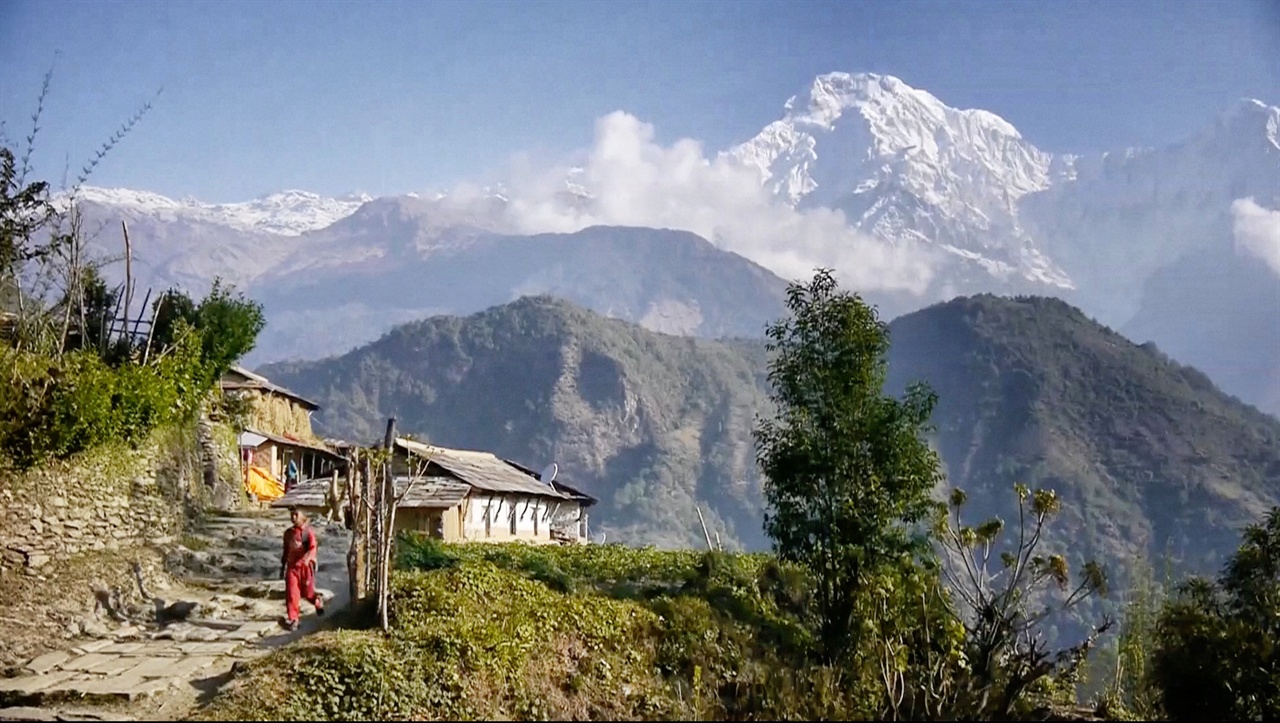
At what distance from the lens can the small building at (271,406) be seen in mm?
35906

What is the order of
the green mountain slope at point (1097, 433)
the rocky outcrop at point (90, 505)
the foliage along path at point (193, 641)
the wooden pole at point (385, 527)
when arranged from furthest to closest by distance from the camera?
1. the green mountain slope at point (1097, 433)
2. the rocky outcrop at point (90, 505)
3. the wooden pole at point (385, 527)
4. the foliage along path at point (193, 641)

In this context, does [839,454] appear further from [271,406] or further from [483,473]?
[271,406]

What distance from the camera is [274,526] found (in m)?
20.4

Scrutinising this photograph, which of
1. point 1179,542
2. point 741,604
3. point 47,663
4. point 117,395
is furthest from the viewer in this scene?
point 1179,542

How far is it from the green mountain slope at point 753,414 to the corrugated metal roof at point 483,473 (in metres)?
66.0

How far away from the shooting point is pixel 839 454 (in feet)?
57.9

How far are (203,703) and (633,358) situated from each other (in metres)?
135

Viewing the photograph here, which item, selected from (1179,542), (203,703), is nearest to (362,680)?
(203,703)

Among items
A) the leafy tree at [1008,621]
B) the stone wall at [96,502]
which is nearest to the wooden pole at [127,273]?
the stone wall at [96,502]

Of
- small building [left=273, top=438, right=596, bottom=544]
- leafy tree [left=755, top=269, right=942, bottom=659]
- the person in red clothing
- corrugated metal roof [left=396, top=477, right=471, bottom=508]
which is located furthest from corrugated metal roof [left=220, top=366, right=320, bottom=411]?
leafy tree [left=755, top=269, right=942, bottom=659]

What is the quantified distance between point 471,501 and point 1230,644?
1920cm

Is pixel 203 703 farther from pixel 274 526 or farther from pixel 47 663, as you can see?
pixel 274 526

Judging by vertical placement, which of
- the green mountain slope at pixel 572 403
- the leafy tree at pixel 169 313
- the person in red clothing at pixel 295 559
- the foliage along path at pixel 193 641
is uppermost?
the green mountain slope at pixel 572 403

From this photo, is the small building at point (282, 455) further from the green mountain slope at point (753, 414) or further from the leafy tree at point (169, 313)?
the green mountain slope at point (753, 414)
